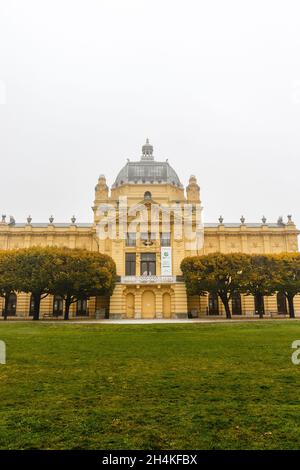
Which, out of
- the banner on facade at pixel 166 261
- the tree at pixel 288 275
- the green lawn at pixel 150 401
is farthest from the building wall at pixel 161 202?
the green lawn at pixel 150 401

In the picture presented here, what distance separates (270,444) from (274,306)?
64.0 meters

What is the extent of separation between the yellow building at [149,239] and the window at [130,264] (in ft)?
0.56

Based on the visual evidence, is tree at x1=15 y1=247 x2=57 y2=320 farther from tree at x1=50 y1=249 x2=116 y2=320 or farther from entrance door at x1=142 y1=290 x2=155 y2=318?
entrance door at x1=142 y1=290 x2=155 y2=318

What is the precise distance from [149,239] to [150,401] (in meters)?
53.4

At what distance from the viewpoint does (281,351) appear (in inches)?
688

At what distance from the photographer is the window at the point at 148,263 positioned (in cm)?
6178

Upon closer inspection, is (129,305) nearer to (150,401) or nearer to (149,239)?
(149,239)

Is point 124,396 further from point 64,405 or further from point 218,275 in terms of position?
point 218,275

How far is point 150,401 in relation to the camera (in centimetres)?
921

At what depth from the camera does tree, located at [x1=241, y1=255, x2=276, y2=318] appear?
169 feet

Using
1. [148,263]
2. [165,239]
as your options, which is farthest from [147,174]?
[148,263]

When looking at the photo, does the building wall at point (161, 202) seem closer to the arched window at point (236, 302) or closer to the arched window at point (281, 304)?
the arched window at point (236, 302)

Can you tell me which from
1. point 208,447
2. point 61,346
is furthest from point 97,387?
point 61,346

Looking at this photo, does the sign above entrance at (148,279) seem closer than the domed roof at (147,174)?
Yes
